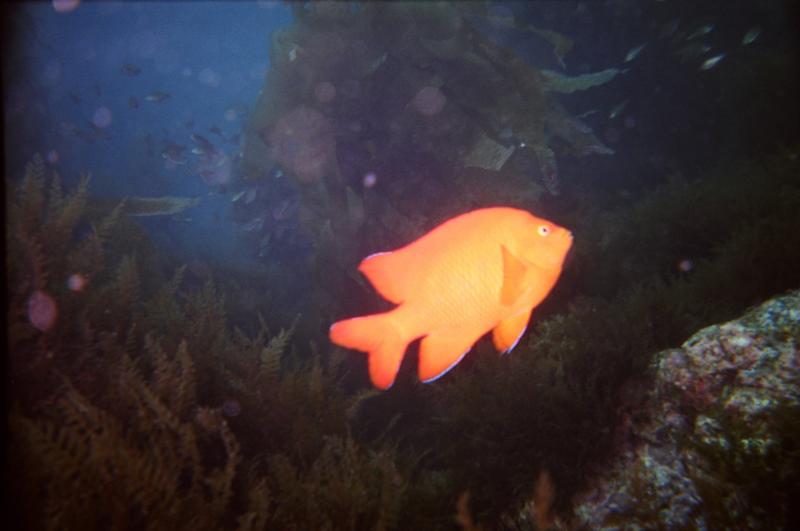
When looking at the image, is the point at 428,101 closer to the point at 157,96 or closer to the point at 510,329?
the point at 510,329

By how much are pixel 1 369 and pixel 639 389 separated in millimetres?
3465

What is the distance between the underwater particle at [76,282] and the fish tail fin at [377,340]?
2.13 meters

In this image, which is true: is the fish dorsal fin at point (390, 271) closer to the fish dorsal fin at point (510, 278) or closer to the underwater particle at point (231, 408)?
the fish dorsal fin at point (510, 278)

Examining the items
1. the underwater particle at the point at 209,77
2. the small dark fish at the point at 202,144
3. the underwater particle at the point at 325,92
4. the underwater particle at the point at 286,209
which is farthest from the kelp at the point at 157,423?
the underwater particle at the point at 209,77

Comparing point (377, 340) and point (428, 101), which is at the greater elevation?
point (377, 340)

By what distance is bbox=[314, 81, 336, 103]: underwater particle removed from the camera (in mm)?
6234

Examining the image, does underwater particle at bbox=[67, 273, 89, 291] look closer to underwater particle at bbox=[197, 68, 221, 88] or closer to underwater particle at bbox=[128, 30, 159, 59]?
underwater particle at bbox=[128, 30, 159, 59]

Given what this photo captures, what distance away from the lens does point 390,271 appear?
1.84 meters

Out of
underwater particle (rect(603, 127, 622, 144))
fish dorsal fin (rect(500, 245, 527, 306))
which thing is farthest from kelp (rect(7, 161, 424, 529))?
underwater particle (rect(603, 127, 622, 144))

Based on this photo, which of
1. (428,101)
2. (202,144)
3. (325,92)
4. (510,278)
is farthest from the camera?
(202,144)

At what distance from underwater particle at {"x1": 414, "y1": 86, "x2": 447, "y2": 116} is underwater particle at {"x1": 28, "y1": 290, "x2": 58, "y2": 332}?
4.83m

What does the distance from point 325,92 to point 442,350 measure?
5.67 m

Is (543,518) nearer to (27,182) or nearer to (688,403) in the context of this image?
(688,403)

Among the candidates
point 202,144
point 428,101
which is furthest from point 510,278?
point 202,144
